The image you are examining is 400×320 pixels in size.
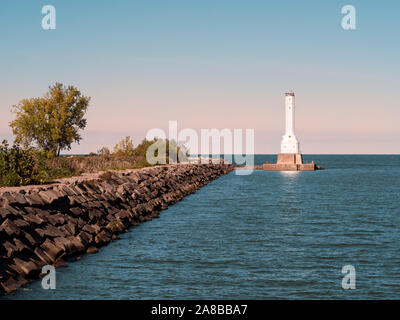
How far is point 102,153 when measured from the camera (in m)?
56.0

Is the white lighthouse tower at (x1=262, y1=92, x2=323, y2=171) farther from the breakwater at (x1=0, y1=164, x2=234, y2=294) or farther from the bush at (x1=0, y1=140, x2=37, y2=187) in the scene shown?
the bush at (x1=0, y1=140, x2=37, y2=187)

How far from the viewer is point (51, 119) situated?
51938 mm

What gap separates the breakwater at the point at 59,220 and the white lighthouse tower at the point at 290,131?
6821 cm

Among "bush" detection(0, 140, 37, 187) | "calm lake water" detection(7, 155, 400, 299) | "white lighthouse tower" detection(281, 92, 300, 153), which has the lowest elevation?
"calm lake water" detection(7, 155, 400, 299)

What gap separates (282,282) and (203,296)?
2.81 metres

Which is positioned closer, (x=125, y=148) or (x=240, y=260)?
(x=240, y=260)

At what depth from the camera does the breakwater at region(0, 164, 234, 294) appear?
49.4 feet

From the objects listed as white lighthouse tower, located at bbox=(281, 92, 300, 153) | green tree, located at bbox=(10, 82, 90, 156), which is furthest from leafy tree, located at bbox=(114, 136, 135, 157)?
white lighthouse tower, located at bbox=(281, 92, 300, 153)

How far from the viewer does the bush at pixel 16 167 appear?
2539cm

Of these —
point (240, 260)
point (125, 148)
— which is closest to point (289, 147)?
point (125, 148)

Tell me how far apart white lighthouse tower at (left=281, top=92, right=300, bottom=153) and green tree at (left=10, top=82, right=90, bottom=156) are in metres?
52.5

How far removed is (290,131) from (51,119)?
184ft

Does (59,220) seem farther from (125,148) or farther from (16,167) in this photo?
(125,148)
